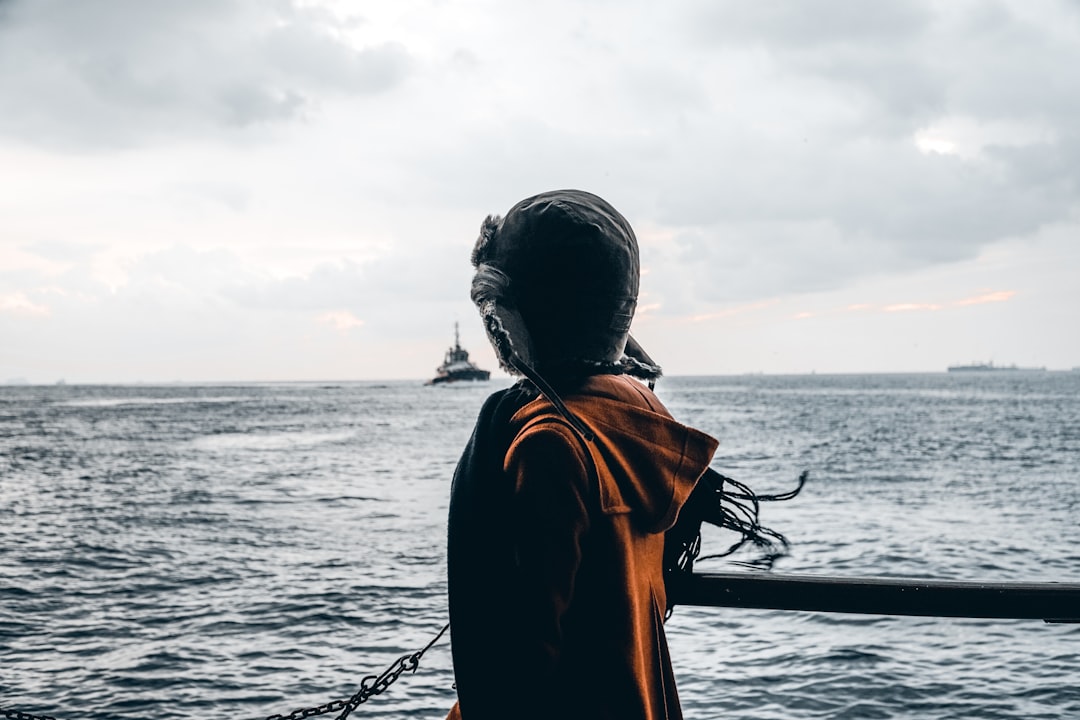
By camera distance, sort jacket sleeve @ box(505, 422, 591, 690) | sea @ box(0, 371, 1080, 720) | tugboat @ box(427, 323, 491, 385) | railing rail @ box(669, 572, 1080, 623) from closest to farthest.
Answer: jacket sleeve @ box(505, 422, 591, 690)
railing rail @ box(669, 572, 1080, 623)
sea @ box(0, 371, 1080, 720)
tugboat @ box(427, 323, 491, 385)

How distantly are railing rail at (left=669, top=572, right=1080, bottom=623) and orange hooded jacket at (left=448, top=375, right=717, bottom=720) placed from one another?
20.5 inches

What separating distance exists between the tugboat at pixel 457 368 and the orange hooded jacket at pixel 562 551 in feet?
517

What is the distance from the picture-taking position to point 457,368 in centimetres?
16938

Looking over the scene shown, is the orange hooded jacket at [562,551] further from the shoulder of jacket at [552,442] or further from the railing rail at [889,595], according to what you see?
the railing rail at [889,595]

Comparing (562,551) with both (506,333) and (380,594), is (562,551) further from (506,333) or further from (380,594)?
(380,594)

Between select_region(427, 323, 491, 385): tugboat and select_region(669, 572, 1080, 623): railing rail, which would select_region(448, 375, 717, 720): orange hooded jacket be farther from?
select_region(427, 323, 491, 385): tugboat

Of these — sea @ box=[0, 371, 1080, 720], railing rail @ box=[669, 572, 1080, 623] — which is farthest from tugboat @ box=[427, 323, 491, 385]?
railing rail @ box=[669, 572, 1080, 623]

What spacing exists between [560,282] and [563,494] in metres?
0.51

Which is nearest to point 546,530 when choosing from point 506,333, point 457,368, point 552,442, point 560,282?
point 552,442

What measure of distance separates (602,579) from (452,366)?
168552 mm

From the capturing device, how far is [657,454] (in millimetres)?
1762

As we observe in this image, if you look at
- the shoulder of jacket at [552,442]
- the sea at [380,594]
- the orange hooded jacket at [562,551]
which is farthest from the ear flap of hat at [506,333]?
the sea at [380,594]

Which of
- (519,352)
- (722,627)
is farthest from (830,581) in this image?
(722,627)

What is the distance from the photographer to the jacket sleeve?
1.64 meters
